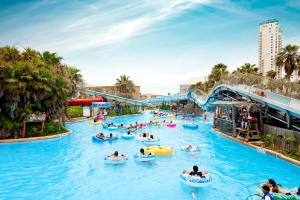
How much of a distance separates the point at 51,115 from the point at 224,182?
70.3ft

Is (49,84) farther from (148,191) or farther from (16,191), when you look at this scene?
(148,191)

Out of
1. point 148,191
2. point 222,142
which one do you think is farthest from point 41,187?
point 222,142

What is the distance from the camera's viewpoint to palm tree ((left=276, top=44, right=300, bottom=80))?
1409 inches

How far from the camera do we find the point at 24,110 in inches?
1052

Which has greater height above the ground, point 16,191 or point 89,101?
point 89,101

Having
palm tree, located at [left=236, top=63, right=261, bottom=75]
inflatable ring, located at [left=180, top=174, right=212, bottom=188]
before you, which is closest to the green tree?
inflatable ring, located at [left=180, top=174, right=212, bottom=188]

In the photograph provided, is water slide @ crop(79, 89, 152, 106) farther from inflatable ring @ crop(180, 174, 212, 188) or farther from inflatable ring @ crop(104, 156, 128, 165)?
inflatable ring @ crop(180, 174, 212, 188)

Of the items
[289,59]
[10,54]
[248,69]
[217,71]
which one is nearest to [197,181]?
[10,54]

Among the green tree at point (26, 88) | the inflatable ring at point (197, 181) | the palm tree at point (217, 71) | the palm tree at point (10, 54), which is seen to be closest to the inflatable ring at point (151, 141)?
the green tree at point (26, 88)

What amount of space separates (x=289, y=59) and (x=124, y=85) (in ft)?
162

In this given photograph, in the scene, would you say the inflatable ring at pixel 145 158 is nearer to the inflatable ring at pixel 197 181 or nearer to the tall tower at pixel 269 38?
the inflatable ring at pixel 197 181

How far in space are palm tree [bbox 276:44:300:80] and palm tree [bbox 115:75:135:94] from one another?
4766cm

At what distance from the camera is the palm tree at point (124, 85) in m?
78.3

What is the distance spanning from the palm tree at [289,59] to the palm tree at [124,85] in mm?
47658
